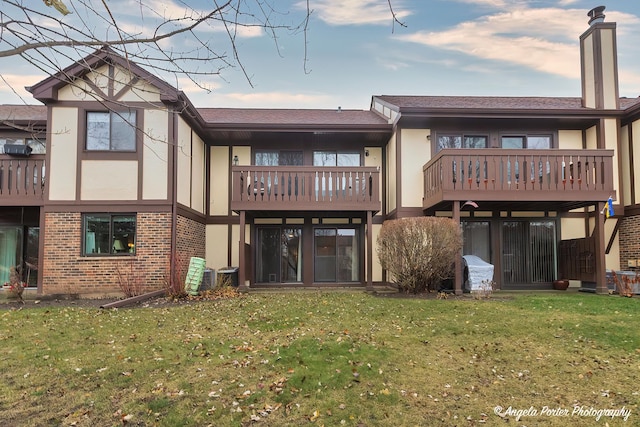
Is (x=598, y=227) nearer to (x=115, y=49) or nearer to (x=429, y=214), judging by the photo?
(x=429, y=214)

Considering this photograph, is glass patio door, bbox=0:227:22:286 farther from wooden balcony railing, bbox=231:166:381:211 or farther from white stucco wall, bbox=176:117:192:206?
wooden balcony railing, bbox=231:166:381:211

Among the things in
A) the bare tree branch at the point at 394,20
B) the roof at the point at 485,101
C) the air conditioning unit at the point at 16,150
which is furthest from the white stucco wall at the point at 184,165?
the bare tree branch at the point at 394,20

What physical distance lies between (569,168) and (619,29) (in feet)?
20.4

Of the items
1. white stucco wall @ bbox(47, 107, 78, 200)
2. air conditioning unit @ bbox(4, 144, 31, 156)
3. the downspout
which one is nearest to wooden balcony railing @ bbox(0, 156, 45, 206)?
air conditioning unit @ bbox(4, 144, 31, 156)

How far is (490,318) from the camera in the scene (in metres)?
6.98

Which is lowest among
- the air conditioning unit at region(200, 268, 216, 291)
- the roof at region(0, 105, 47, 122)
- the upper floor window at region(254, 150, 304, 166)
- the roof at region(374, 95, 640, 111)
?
the air conditioning unit at region(200, 268, 216, 291)

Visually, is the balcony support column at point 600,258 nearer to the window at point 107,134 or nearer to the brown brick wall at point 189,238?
the brown brick wall at point 189,238

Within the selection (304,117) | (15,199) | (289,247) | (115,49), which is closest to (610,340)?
(115,49)

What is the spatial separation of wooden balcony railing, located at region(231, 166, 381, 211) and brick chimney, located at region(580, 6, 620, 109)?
26.5ft

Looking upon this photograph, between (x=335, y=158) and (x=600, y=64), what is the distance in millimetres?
9417

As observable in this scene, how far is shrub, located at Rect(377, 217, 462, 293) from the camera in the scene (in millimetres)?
9797

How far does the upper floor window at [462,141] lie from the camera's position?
13.2 m

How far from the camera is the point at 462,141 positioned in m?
13.3

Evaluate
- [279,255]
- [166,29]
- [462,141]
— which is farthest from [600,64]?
[166,29]
